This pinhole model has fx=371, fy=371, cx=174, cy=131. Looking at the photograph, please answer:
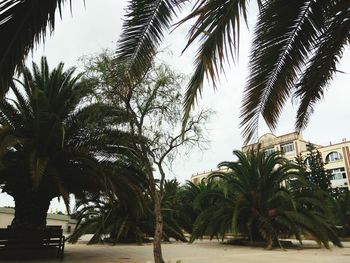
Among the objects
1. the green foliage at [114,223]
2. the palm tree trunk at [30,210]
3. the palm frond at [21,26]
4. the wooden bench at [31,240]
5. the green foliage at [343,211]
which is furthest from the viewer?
the green foliage at [343,211]

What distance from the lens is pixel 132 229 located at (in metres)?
21.7

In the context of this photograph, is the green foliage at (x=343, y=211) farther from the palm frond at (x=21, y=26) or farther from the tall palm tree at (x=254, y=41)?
the palm frond at (x=21, y=26)

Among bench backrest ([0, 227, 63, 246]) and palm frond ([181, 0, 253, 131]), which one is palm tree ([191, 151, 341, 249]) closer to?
bench backrest ([0, 227, 63, 246])

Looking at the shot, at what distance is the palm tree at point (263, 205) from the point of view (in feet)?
54.2

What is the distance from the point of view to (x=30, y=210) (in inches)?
541

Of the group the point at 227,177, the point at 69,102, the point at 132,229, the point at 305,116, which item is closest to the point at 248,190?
the point at 227,177

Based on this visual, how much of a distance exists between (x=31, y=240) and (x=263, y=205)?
1054cm

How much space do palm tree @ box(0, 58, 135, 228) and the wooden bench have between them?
1.28ft

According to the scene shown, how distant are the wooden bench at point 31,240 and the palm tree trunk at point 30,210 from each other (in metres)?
0.29

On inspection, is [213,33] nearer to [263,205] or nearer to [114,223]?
[263,205]

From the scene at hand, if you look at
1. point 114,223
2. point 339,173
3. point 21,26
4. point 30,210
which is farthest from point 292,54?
point 339,173

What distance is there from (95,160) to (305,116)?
844cm

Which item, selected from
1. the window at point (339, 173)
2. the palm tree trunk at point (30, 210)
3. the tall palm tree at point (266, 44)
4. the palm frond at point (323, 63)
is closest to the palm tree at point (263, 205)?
the palm tree trunk at point (30, 210)

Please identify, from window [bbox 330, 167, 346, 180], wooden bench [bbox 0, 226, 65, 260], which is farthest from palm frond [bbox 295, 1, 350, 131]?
window [bbox 330, 167, 346, 180]
